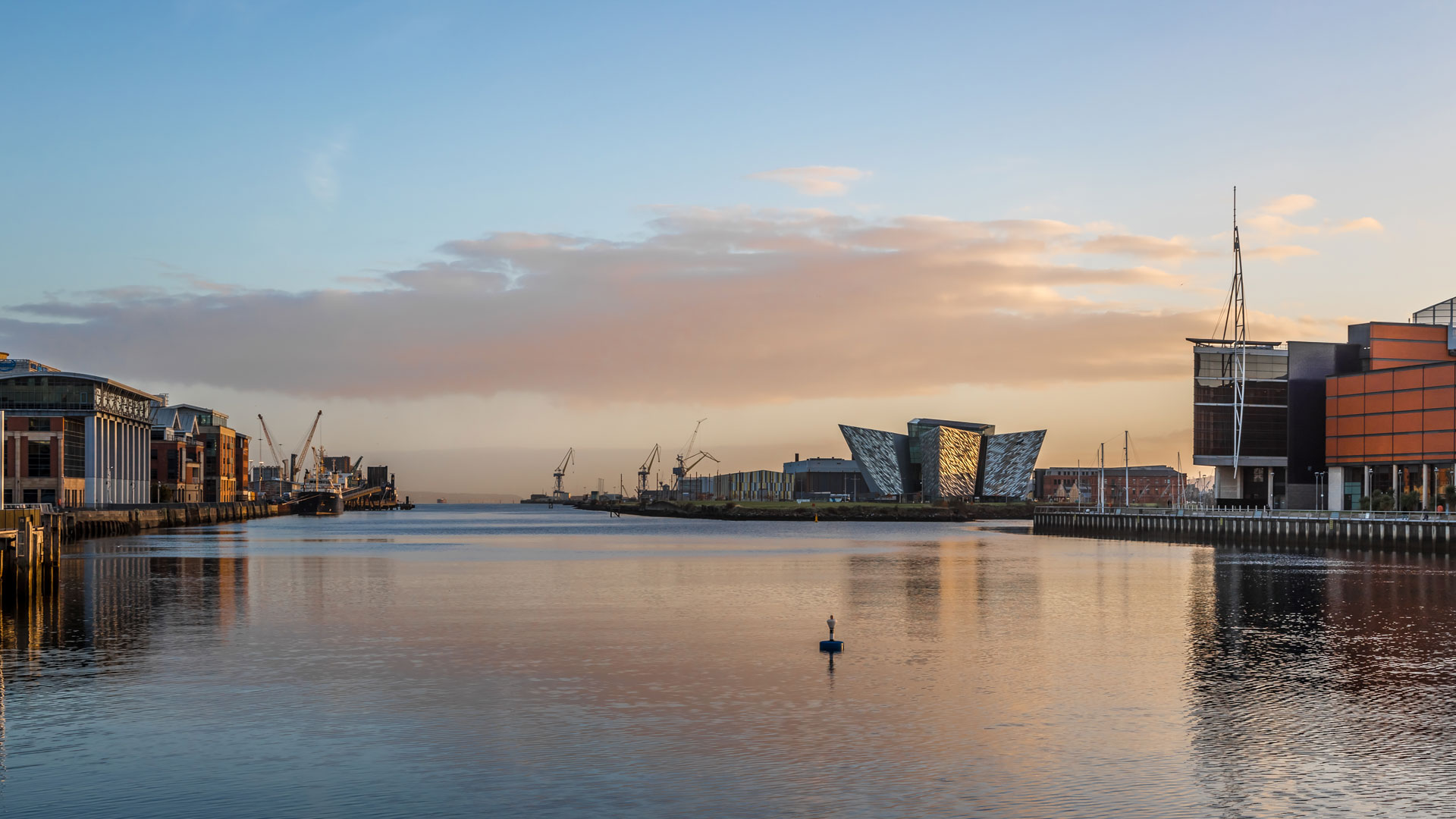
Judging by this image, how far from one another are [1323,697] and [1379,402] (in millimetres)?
118579

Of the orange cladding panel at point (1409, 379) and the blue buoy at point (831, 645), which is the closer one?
the blue buoy at point (831, 645)

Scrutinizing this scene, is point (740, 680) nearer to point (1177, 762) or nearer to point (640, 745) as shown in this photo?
point (640, 745)

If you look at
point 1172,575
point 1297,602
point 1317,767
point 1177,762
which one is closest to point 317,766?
point 1177,762

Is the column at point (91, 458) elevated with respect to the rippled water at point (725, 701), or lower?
elevated

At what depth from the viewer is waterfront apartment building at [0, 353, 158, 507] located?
12900 cm

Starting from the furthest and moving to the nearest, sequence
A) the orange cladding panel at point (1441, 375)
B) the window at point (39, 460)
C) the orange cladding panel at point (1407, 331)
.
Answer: the orange cladding panel at point (1407, 331) < the window at point (39, 460) < the orange cladding panel at point (1441, 375)

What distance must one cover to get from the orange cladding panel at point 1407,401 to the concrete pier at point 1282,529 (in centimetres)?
1760

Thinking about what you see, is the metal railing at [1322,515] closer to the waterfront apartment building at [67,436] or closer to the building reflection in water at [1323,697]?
the building reflection in water at [1323,697]

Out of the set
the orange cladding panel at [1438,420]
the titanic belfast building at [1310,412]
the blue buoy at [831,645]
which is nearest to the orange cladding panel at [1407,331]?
the titanic belfast building at [1310,412]

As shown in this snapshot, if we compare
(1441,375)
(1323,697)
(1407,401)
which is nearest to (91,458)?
(1407,401)

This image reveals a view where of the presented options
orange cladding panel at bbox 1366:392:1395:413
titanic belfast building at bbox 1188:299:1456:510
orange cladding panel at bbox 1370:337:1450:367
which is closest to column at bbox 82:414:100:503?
titanic belfast building at bbox 1188:299:1456:510

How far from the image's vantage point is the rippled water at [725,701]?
2045 centimetres

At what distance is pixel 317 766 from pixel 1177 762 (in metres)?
14.8

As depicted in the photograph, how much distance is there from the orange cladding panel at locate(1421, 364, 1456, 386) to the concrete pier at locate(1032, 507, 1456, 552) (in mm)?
18852
